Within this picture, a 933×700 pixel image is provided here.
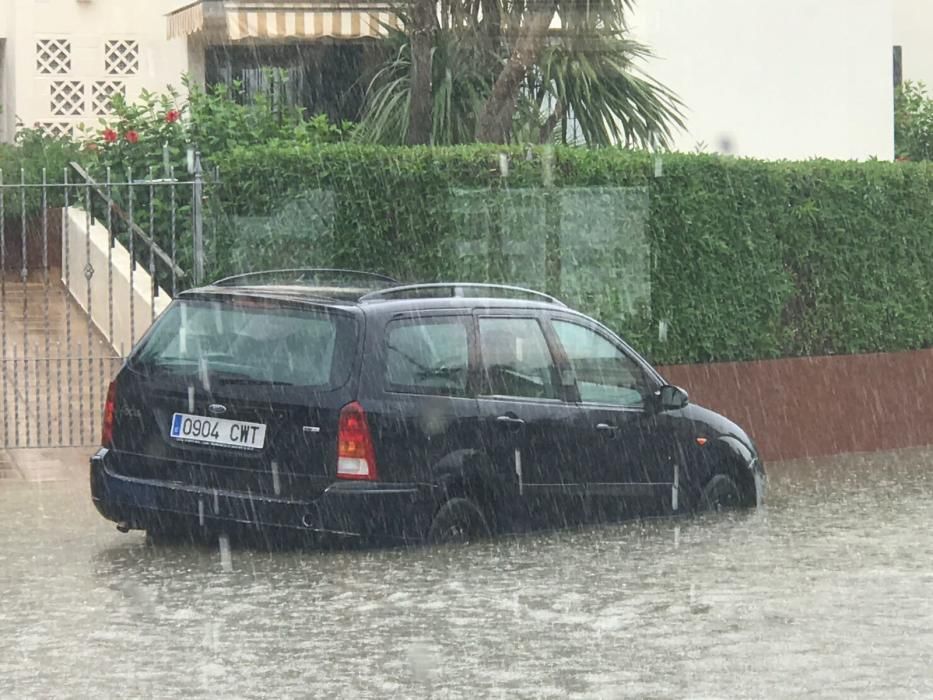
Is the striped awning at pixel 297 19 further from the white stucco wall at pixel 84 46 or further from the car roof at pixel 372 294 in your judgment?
the car roof at pixel 372 294

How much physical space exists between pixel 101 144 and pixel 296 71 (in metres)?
6.24

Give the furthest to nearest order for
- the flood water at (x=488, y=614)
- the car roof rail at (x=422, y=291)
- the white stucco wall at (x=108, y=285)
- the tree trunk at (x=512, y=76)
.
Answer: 1. the tree trunk at (x=512, y=76)
2. the white stucco wall at (x=108, y=285)
3. the car roof rail at (x=422, y=291)
4. the flood water at (x=488, y=614)

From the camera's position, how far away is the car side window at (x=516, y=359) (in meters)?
11.5

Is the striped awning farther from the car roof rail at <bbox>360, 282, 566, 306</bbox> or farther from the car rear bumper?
the car rear bumper

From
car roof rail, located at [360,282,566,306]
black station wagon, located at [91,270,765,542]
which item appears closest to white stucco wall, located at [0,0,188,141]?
black station wagon, located at [91,270,765,542]

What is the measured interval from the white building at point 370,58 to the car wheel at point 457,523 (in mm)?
13600

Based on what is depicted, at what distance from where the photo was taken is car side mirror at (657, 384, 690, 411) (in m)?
12.3

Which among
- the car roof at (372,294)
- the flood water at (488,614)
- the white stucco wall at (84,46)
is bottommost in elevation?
the flood water at (488,614)

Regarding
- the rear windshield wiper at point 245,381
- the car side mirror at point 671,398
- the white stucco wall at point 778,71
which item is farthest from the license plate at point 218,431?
the white stucco wall at point 778,71

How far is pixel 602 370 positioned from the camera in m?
12.3

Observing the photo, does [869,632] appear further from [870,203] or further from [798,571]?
[870,203]

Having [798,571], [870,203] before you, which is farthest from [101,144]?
[798,571]

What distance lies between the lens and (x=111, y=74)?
85.8 feet

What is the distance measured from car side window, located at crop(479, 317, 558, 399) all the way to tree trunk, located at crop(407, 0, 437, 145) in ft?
24.6
